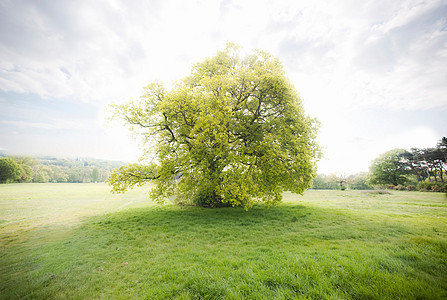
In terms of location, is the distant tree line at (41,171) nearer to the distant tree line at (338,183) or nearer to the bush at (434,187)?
the distant tree line at (338,183)

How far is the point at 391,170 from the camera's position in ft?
163

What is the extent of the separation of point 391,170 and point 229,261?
65330 mm

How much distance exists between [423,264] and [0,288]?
12.2 meters

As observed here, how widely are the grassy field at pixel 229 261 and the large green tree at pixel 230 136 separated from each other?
11.1ft

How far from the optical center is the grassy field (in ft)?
13.9

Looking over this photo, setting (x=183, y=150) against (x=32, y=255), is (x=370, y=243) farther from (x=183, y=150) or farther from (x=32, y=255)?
(x=32, y=255)

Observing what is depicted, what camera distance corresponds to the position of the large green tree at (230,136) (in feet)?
41.7

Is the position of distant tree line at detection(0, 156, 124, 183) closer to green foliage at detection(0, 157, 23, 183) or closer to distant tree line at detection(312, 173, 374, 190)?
green foliage at detection(0, 157, 23, 183)

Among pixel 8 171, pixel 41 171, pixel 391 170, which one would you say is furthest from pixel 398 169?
pixel 41 171

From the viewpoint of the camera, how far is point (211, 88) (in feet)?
44.9

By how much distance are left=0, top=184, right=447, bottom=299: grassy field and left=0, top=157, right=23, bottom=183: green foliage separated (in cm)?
8145

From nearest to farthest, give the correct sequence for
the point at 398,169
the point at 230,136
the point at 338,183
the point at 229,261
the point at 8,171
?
the point at 229,261, the point at 230,136, the point at 398,169, the point at 338,183, the point at 8,171

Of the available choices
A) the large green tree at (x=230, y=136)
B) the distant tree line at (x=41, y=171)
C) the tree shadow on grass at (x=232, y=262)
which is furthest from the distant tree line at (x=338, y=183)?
the distant tree line at (x=41, y=171)

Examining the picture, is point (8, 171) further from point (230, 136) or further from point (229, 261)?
point (229, 261)
